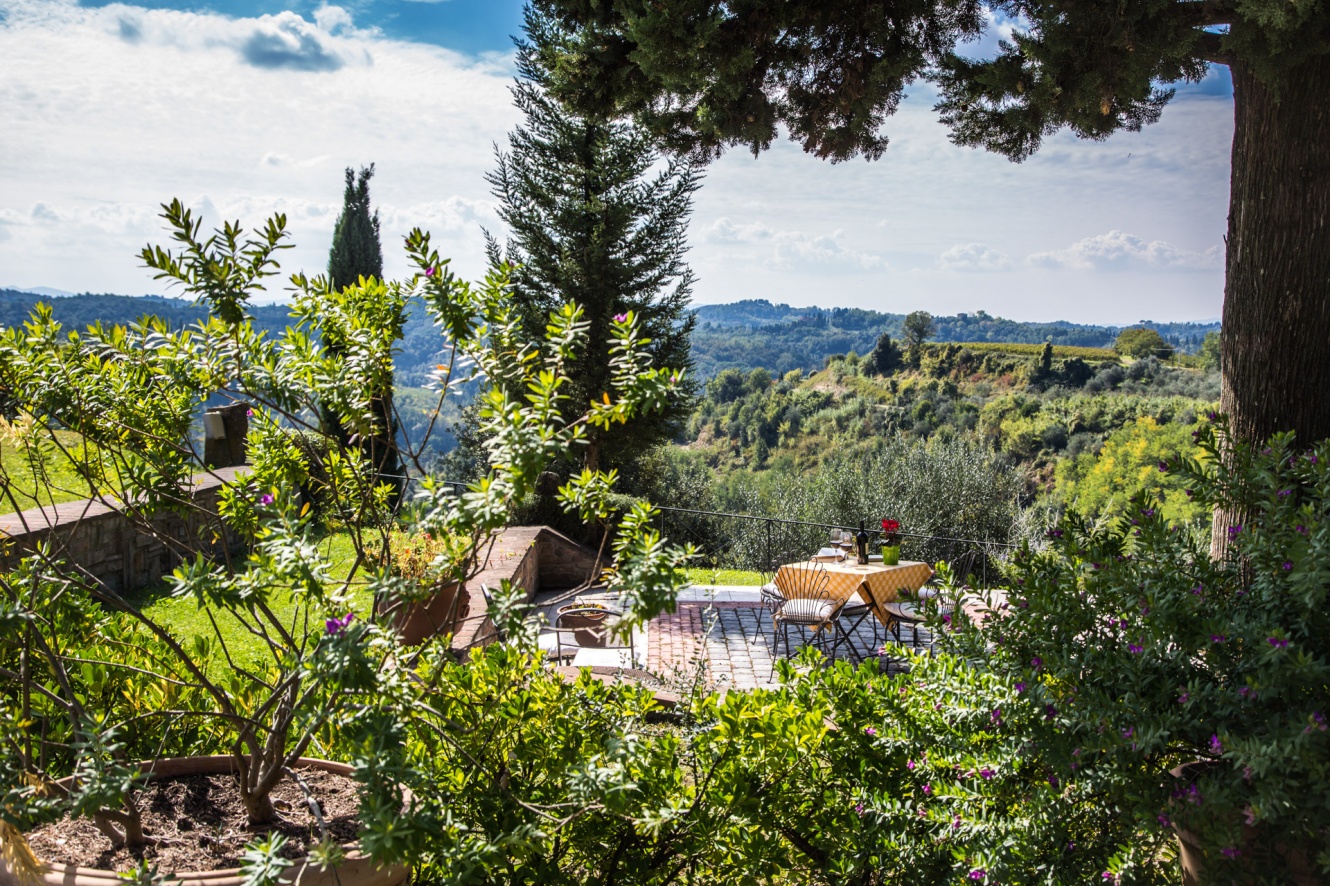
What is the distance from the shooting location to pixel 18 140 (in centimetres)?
1845

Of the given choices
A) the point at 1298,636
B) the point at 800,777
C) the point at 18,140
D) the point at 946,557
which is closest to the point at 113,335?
the point at 800,777

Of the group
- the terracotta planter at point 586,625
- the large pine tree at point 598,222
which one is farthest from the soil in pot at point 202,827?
the large pine tree at point 598,222

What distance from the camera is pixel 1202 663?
2031 millimetres

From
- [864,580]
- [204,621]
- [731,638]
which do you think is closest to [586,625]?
[731,638]

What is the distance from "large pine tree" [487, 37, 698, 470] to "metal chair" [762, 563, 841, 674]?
658cm

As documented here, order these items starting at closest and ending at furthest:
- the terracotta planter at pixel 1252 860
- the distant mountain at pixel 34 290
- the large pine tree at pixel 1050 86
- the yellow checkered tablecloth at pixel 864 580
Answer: the terracotta planter at pixel 1252 860 → the large pine tree at pixel 1050 86 → the yellow checkered tablecloth at pixel 864 580 → the distant mountain at pixel 34 290

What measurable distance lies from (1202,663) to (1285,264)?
8.58ft

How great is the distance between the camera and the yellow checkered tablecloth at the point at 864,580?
20.6ft

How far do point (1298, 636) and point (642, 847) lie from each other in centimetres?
155

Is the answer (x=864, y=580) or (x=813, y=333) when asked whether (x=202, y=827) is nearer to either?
(x=864, y=580)

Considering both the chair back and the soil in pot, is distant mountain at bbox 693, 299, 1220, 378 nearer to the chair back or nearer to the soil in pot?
the chair back

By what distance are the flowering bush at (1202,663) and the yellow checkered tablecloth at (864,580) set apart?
12.9 feet

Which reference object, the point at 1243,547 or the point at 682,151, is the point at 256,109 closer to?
the point at 682,151

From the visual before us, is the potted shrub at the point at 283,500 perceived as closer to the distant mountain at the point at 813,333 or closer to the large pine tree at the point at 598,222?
the large pine tree at the point at 598,222
